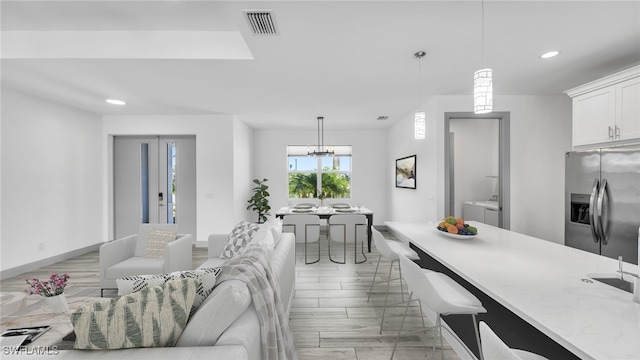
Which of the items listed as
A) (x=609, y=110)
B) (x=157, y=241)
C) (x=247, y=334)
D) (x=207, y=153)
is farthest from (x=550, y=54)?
(x=207, y=153)

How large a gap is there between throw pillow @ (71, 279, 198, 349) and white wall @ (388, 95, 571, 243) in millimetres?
3658

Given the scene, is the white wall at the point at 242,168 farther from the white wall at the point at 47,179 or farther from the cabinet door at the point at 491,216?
the cabinet door at the point at 491,216

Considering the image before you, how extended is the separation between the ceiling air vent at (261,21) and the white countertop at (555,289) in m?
2.07

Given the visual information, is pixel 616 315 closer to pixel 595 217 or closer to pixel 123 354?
pixel 123 354

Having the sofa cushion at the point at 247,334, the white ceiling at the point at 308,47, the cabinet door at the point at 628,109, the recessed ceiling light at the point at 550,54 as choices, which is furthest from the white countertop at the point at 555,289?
the recessed ceiling light at the point at 550,54

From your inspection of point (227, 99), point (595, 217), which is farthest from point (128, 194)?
point (595, 217)

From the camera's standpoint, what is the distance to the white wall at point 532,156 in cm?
399

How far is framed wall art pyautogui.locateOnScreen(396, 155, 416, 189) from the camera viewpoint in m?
4.86

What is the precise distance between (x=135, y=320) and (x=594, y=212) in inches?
154

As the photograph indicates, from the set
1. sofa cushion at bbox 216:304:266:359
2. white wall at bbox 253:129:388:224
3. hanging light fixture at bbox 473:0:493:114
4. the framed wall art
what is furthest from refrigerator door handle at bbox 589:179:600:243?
white wall at bbox 253:129:388:224

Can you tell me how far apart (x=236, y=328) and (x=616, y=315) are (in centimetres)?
153

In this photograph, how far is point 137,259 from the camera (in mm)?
3094

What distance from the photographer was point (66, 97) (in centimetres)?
406

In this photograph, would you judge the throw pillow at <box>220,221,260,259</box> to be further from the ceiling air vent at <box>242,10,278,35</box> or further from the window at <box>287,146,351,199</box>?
the window at <box>287,146,351,199</box>
